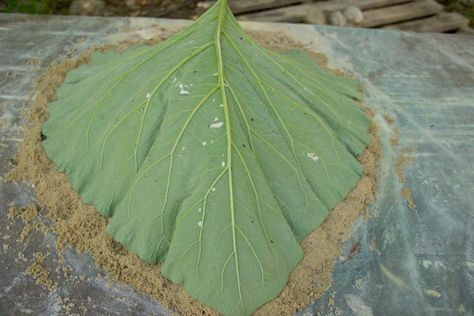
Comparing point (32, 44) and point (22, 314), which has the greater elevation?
point (32, 44)

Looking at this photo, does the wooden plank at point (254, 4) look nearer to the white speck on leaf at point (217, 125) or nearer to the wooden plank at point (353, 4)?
the wooden plank at point (353, 4)

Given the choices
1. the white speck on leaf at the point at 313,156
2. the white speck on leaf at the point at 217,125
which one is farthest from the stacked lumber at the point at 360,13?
the white speck on leaf at the point at 217,125

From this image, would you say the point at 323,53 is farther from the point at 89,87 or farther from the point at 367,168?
the point at 89,87

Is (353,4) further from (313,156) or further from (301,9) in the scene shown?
(313,156)

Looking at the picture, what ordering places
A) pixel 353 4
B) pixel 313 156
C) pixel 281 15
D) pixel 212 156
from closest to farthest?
pixel 212 156 < pixel 313 156 < pixel 281 15 < pixel 353 4

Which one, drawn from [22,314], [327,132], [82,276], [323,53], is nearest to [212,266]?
[82,276]

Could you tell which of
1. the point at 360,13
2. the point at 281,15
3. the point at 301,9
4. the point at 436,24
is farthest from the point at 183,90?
the point at 436,24
